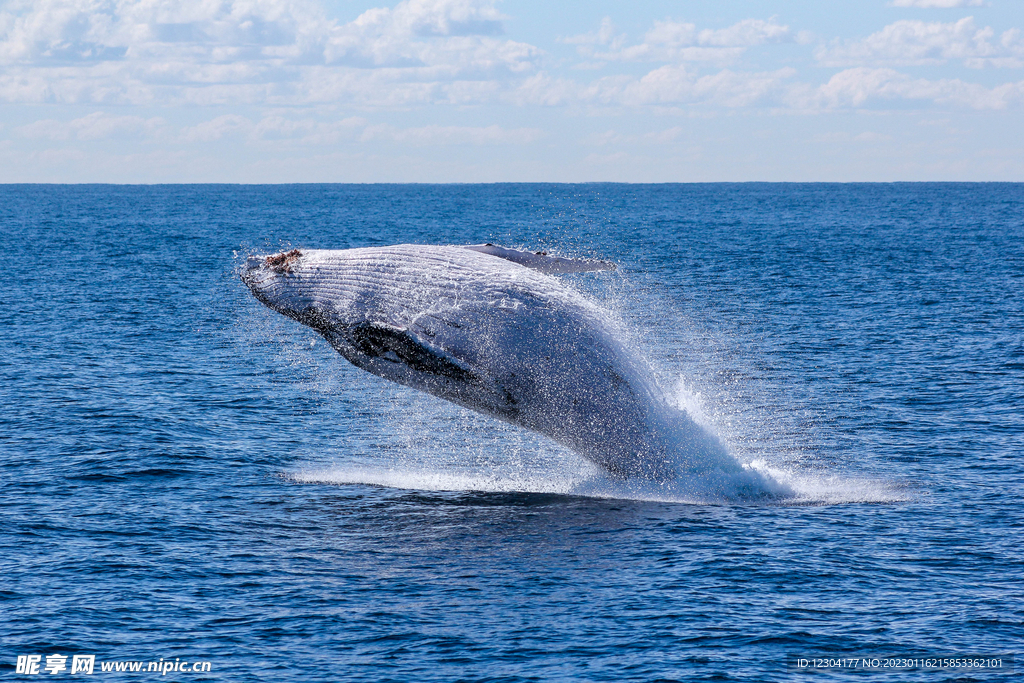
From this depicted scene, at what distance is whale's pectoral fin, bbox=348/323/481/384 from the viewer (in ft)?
61.3

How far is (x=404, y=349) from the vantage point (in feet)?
61.7

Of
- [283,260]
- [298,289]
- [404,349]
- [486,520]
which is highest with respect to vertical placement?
[283,260]

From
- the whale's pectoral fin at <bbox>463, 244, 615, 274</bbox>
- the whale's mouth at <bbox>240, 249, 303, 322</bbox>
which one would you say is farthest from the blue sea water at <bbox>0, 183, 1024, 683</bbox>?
the whale's mouth at <bbox>240, 249, 303, 322</bbox>

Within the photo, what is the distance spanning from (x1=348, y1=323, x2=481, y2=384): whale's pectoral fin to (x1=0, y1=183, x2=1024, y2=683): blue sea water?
3.47m

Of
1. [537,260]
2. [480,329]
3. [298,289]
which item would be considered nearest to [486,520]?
[480,329]

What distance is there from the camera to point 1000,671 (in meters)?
15.8

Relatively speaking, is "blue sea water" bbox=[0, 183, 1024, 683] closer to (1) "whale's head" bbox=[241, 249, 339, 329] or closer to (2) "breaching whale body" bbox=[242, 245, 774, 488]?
(2) "breaching whale body" bbox=[242, 245, 774, 488]

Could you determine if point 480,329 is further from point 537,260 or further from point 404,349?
point 537,260

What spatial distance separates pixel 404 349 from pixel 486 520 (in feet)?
16.0

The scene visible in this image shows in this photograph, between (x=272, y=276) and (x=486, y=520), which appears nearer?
(x=272, y=276)

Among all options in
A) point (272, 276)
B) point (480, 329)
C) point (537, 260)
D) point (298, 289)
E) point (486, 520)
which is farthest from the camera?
point (486, 520)

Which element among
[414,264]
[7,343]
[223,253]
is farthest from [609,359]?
[223,253]

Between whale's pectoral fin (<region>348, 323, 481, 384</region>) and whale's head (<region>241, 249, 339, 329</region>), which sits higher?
whale's head (<region>241, 249, 339, 329</region>)

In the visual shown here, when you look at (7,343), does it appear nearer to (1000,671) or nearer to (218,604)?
(218,604)
